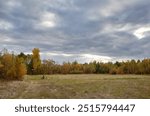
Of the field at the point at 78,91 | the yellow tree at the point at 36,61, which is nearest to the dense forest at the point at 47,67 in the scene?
the yellow tree at the point at 36,61

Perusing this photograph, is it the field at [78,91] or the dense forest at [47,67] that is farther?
the dense forest at [47,67]

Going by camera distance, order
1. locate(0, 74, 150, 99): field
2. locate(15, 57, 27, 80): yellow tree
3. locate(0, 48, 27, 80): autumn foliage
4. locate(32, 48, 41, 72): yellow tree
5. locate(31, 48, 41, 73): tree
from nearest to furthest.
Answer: locate(0, 74, 150, 99): field
locate(0, 48, 27, 80): autumn foliage
locate(15, 57, 27, 80): yellow tree
locate(32, 48, 41, 72): yellow tree
locate(31, 48, 41, 73): tree

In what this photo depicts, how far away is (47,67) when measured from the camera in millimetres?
107812

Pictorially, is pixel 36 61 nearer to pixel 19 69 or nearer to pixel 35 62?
pixel 35 62

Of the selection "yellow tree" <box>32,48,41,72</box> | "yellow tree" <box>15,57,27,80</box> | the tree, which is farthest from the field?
the tree

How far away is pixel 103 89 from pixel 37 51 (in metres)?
29.8

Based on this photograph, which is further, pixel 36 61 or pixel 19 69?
pixel 36 61

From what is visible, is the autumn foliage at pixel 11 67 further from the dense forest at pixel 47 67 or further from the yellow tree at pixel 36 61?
the yellow tree at pixel 36 61

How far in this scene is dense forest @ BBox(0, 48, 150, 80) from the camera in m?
70.6

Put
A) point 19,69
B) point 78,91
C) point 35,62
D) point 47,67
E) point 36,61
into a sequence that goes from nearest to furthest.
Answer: point 78,91
point 19,69
point 36,61
point 35,62
point 47,67

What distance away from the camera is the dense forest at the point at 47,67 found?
70.6 m

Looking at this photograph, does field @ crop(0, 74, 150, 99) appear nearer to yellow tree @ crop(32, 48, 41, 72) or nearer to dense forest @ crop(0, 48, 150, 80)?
dense forest @ crop(0, 48, 150, 80)

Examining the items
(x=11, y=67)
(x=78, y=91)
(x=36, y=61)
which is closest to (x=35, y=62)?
(x=36, y=61)

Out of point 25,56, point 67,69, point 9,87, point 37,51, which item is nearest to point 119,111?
point 9,87
